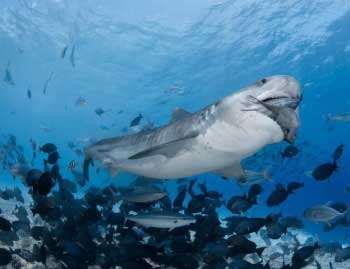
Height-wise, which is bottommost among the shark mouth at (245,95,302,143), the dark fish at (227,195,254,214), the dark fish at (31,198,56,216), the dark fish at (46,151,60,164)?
the shark mouth at (245,95,302,143)

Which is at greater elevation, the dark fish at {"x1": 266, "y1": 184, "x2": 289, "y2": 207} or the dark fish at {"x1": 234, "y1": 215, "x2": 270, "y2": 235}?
the dark fish at {"x1": 266, "y1": 184, "x2": 289, "y2": 207}

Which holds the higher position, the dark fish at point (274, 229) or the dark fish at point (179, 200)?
the dark fish at point (179, 200)

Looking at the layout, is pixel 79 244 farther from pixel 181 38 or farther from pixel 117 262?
pixel 181 38

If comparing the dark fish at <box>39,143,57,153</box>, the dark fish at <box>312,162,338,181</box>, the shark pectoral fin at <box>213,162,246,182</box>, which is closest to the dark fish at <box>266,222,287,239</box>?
the dark fish at <box>312,162,338,181</box>

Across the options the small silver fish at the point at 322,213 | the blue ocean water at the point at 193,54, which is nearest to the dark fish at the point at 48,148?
the small silver fish at the point at 322,213

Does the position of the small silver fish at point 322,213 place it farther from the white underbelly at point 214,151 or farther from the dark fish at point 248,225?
the white underbelly at point 214,151

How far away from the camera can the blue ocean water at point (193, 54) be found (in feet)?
90.1

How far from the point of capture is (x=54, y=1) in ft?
101

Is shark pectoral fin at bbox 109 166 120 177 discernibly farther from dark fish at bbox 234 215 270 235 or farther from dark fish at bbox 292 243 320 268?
dark fish at bbox 292 243 320 268

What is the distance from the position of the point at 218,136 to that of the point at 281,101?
121 centimetres

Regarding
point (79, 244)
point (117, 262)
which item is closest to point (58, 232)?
point (79, 244)

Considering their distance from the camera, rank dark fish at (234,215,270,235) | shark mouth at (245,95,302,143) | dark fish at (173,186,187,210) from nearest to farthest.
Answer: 1. shark mouth at (245,95,302,143)
2. dark fish at (234,215,270,235)
3. dark fish at (173,186,187,210)

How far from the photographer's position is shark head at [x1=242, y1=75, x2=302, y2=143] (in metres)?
3.33

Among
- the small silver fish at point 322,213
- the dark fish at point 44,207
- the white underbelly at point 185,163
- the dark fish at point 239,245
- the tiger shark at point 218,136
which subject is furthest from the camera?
the small silver fish at point 322,213
